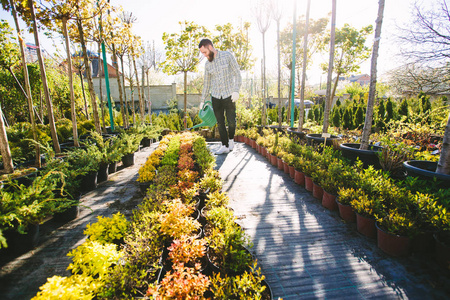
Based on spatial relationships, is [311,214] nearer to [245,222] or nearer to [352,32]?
[245,222]

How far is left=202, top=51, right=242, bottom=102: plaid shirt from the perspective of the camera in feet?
15.1

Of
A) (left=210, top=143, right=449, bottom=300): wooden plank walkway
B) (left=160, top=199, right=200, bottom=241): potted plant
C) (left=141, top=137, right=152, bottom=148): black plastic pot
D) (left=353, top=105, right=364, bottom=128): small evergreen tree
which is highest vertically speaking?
(left=353, top=105, right=364, bottom=128): small evergreen tree

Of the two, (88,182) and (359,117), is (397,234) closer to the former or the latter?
(88,182)

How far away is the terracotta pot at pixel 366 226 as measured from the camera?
79.1 inches

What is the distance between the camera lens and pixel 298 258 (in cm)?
178

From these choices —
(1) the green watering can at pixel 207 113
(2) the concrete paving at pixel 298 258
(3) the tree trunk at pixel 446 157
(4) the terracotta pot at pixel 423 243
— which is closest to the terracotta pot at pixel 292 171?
(2) the concrete paving at pixel 298 258

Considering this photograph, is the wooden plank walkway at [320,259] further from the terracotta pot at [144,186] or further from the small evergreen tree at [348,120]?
the small evergreen tree at [348,120]

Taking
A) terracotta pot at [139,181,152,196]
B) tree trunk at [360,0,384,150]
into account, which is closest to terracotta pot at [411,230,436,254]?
tree trunk at [360,0,384,150]

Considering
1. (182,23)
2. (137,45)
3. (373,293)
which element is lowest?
(373,293)

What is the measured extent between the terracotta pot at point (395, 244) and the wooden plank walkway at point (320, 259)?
0.06 m

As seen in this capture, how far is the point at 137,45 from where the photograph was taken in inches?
262

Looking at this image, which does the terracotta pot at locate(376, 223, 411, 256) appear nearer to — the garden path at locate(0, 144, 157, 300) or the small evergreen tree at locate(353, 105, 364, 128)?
the garden path at locate(0, 144, 157, 300)

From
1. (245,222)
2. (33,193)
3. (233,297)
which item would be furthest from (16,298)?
(245,222)

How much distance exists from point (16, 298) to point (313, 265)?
2171 mm
